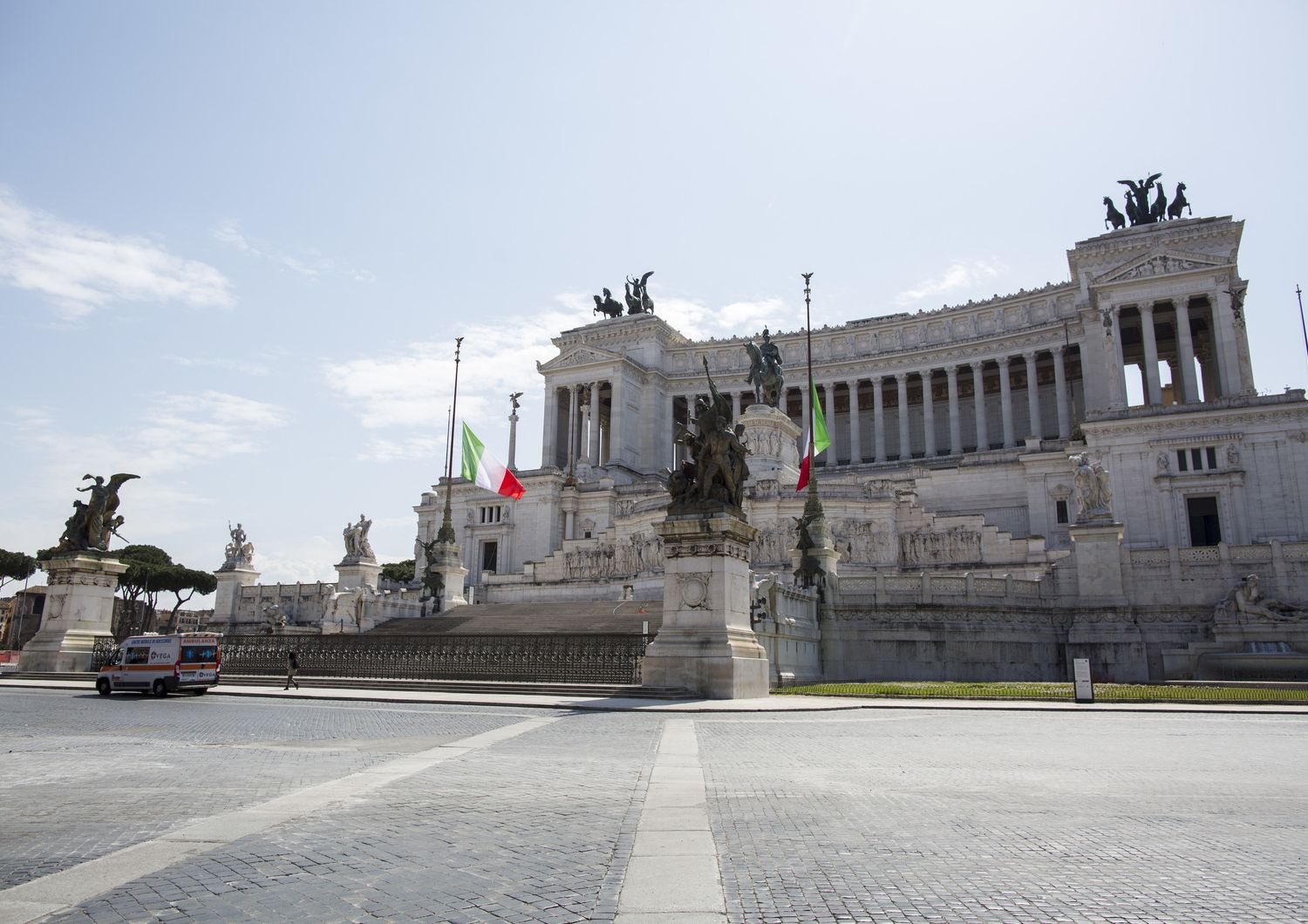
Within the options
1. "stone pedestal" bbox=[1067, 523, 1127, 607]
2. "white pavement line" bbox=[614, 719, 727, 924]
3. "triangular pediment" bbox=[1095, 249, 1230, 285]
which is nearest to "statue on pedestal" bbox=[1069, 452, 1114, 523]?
"stone pedestal" bbox=[1067, 523, 1127, 607]

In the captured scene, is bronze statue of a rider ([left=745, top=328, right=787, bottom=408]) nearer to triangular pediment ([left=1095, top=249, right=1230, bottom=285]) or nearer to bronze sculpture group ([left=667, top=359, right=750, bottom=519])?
triangular pediment ([left=1095, top=249, right=1230, bottom=285])

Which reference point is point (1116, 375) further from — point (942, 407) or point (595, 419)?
point (595, 419)

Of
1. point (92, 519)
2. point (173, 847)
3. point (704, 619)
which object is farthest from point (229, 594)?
point (173, 847)

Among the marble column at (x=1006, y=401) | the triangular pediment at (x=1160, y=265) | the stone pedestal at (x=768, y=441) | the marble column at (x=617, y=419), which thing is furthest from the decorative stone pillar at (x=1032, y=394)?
the marble column at (x=617, y=419)

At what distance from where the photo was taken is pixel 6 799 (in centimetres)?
884

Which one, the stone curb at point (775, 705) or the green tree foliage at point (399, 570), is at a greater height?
the green tree foliage at point (399, 570)

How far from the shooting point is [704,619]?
2239cm

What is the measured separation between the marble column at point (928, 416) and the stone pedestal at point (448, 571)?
46269 mm

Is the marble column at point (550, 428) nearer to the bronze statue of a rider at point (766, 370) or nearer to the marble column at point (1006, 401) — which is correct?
the bronze statue of a rider at point (766, 370)

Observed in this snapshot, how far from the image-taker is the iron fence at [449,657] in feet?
84.3

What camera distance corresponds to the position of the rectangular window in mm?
54812

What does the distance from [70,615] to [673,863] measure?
35.8 meters

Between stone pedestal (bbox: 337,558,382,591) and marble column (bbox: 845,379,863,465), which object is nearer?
stone pedestal (bbox: 337,558,382,591)

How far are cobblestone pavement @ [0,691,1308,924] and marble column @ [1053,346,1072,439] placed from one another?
219 feet
